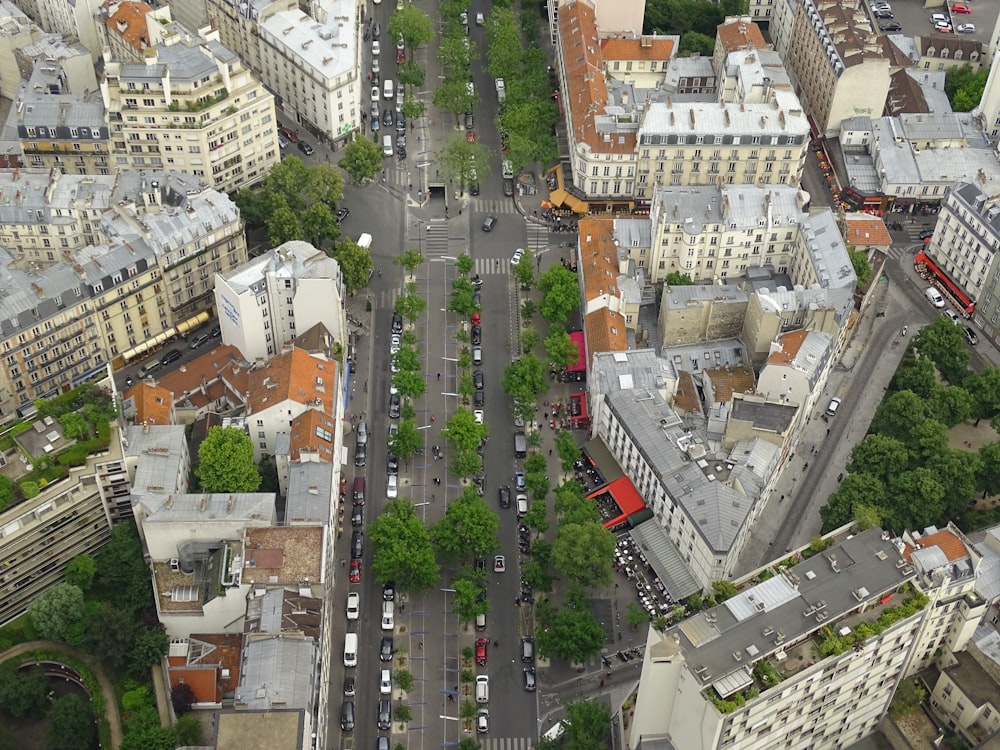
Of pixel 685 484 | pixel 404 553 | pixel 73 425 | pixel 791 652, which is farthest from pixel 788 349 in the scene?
pixel 73 425

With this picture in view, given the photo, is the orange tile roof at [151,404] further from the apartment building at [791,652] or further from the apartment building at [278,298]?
the apartment building at [791,652]

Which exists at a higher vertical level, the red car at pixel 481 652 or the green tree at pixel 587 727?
the green tree at pixel 587 727

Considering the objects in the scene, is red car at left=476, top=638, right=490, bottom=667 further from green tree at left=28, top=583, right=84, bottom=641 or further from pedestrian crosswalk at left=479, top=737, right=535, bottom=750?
green tree at left=28, top=583, right=84, bottom=641

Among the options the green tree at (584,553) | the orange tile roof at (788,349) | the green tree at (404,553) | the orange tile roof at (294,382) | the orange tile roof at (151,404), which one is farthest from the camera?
the orange tile roof at (788,349)

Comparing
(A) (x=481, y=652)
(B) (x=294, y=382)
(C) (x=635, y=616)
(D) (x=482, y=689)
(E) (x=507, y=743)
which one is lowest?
(E) (x=507, y=743)

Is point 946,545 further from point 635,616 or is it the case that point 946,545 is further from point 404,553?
point 404,553

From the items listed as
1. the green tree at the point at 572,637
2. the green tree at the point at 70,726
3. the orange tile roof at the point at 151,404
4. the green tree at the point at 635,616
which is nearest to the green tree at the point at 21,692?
the green tree at the point at 70,726

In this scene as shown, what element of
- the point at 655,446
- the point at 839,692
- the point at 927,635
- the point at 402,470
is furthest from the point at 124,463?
the point at 927,635
